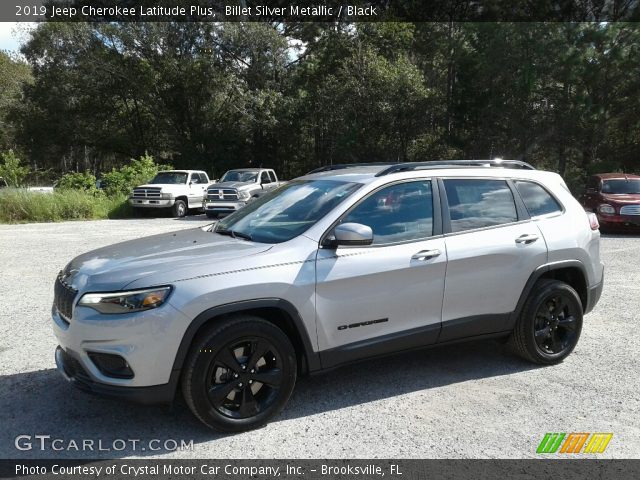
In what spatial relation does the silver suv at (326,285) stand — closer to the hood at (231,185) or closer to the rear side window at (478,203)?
the rear side window at (478,203)

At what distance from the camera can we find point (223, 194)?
58.4ft

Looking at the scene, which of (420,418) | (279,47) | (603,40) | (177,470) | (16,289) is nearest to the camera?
(177,470)

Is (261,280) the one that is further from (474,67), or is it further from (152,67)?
(152,67)

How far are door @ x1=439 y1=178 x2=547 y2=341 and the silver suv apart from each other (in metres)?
0.01

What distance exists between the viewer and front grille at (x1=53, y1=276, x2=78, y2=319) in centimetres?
343

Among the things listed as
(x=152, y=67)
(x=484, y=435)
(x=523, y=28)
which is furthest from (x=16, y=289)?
(x=152, y=67)

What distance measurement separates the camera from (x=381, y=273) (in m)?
3.84

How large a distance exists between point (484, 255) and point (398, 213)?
79cm

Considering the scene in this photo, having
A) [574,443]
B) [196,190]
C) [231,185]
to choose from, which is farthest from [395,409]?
[196,190]

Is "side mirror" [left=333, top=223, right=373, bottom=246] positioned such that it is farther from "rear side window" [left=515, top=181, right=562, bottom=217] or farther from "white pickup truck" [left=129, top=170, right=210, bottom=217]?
"white pickup truck" [left=129, top=170, right=210, bottom=217]

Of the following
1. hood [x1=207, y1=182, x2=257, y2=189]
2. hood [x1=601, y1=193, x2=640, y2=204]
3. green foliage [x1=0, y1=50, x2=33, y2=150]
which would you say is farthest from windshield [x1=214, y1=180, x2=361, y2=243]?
green foliage [x1=0, y1=50, x2=33, y2=150]

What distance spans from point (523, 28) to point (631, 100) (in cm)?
619

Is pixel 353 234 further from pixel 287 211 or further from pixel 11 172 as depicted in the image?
pixel 11 172

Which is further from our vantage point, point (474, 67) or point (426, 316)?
point (474, 67)
